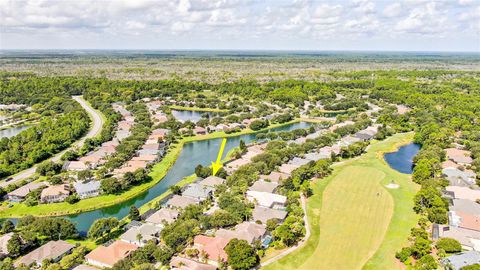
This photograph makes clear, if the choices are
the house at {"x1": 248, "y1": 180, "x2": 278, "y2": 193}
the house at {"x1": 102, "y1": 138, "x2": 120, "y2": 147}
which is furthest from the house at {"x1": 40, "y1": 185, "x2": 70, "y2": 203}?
the house at {"x1": 248, "y1": 180, "x2": 278, "y2": 193}

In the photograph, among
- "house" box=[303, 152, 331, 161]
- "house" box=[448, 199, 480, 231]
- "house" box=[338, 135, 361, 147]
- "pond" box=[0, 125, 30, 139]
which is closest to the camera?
"house" box=[448, 199, 480, 231]

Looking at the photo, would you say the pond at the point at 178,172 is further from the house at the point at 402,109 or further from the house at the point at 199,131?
the house at the point at 402,109

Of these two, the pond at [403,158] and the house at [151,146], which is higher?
the house at [151,146]

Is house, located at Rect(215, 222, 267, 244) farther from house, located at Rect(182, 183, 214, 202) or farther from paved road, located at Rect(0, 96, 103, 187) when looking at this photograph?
paved road, located at Rect(0, 96, 103, 187)

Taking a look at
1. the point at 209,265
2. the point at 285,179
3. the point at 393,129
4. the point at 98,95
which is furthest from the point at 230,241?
the point at 98,95

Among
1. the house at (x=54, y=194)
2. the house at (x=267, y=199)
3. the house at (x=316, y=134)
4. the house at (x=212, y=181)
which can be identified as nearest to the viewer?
the house at (x=267, y=199)

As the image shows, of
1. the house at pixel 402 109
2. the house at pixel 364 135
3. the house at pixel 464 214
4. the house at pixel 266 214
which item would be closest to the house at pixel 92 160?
the house at pixel 266 214
